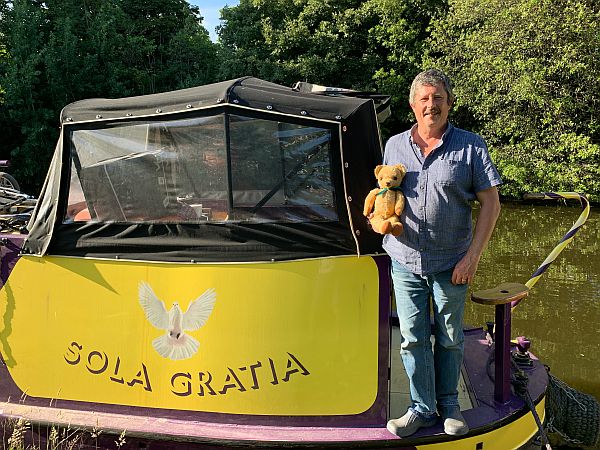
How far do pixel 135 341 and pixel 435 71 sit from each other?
204cm

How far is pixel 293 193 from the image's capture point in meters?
2.86

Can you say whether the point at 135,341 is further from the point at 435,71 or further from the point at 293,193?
the point at 435,71

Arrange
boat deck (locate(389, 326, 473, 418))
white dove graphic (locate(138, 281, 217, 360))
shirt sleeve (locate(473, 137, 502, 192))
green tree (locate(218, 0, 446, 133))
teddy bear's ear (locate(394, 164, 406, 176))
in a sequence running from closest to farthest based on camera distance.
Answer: shirt sleeve (locate(473, 137, 502, 192)), teddy bear's ear (locate(394, 164, 406, 176)), white dove graphic (locate(138, 281, 217, 360)), boat deck (locate(389, 326, 473, 418)), green tree (locate(218, 0, 446, 133))

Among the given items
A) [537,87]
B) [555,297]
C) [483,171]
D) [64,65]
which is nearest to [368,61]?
[537,87]

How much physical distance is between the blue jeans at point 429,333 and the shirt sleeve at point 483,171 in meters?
0.43

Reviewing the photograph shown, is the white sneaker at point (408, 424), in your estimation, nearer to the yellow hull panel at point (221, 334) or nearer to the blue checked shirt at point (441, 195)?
the yellow hull panel at point (221, 334)

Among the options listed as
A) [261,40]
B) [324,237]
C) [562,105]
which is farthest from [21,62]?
[324,237]

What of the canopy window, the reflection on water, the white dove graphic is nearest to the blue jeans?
the canopy window

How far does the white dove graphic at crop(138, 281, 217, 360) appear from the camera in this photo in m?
2.84

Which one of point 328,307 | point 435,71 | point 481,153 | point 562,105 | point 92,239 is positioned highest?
point 562,105

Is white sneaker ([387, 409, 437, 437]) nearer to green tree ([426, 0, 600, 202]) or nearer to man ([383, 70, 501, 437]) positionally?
man ([383, 70, 501, 437])

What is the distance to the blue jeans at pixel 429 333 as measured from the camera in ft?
8.55

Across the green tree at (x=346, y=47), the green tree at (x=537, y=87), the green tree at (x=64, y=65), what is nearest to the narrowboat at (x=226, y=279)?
the green tree at (x=537, y=87)

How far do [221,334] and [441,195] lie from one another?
1.30 metres
